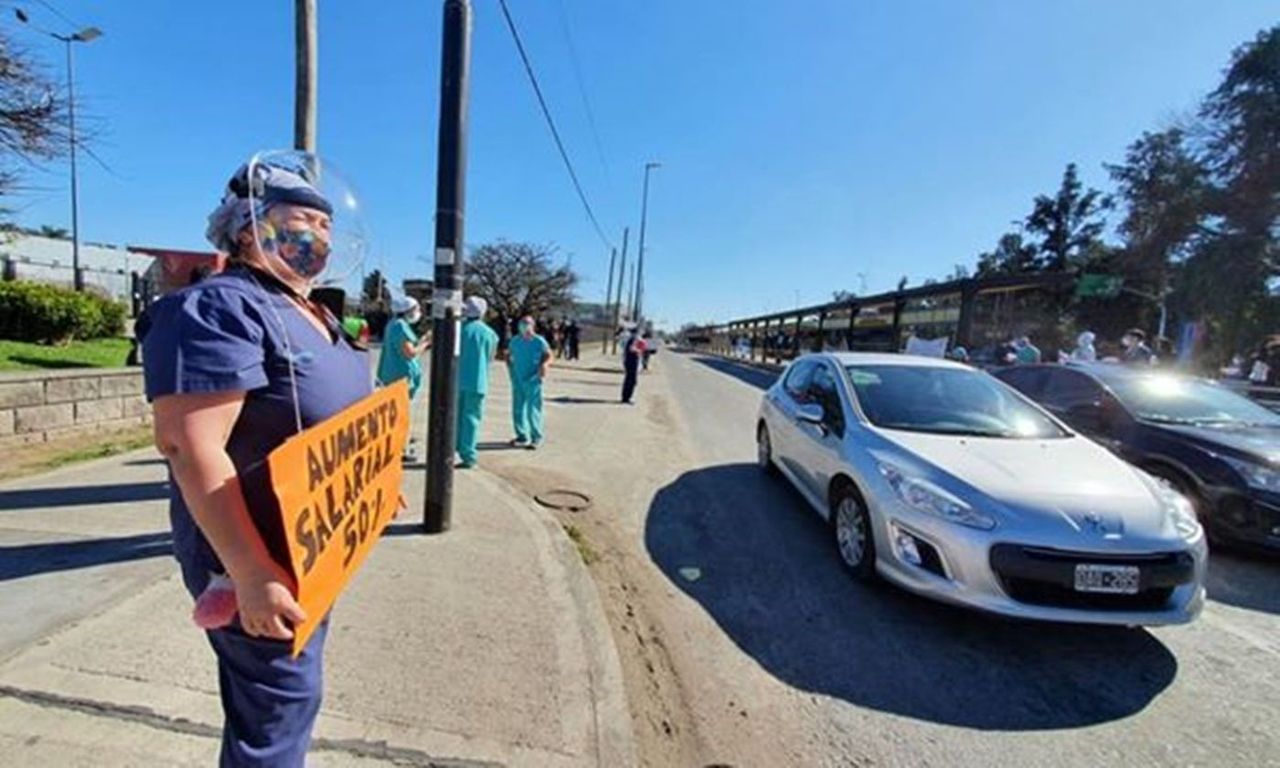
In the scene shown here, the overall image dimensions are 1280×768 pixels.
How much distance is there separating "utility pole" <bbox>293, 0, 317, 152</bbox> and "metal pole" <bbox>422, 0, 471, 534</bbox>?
1.54 metres

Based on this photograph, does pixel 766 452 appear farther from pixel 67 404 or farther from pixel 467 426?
pixel 67 404

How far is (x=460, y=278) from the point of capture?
4719mm

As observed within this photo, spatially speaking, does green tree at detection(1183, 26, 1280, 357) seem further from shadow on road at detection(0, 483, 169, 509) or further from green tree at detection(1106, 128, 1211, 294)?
shadow on road at detection(0, 483, 169, 509)

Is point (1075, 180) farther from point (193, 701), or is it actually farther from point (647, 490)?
point (193, 701)

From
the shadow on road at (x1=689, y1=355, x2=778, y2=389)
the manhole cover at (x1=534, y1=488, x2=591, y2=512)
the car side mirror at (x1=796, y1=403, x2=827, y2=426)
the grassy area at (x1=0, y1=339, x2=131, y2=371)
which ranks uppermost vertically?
the car side mirror at (x1=796, y1=403, x2=827, y2=426)

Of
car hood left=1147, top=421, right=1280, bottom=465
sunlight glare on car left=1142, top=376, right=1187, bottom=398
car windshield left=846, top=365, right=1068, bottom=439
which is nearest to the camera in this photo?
car windshield left=846, top=365, right=1068, bottom=439

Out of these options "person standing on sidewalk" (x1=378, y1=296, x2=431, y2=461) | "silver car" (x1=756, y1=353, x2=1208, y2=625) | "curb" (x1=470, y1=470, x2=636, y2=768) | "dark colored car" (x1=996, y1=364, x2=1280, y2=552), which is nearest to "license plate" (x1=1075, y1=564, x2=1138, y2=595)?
"silver car" (x1=756, y1=353, x2=1208, y2=625)

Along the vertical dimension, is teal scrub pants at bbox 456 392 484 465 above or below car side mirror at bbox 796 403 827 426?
below

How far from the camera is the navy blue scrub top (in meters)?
1.37

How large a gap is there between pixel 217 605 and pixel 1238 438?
23.5 ft

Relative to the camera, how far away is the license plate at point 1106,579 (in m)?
3.46

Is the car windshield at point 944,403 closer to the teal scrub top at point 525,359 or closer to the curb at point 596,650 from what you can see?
the curb at point 596,650

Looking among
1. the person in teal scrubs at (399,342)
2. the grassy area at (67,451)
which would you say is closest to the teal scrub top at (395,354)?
the person in teal scrubs at (399,342)

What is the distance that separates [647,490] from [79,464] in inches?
201
